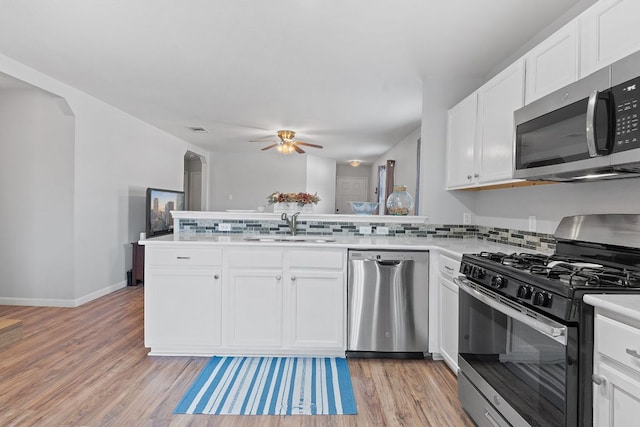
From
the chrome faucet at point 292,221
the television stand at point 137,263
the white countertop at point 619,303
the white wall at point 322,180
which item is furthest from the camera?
the white wall at point 322,180

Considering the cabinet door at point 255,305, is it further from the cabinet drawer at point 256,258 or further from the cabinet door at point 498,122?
the cabinet door at point 498,122

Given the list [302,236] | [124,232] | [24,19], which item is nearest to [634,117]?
[302,236]

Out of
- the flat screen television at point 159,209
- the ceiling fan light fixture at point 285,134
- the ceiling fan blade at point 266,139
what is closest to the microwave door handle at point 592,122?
the ceiling fan light fixture at point 285,134

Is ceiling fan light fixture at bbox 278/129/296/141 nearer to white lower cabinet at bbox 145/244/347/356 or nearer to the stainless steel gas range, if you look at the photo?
white lower cabinet at bbox 145/244/347/356

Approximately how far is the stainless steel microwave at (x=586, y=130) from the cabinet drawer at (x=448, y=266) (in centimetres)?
69

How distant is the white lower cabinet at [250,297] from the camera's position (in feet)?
9.09

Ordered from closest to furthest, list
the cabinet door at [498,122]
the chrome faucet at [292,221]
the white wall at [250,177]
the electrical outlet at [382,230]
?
the cabinet door at [498,122] → the chrome faucet at [292,221] → the electrical outlet at [382,230] → the white wall at [250,177]

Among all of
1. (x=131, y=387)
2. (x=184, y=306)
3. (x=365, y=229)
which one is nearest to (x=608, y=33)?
(x=365, y=229)

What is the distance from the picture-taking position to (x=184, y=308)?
279 centimetres

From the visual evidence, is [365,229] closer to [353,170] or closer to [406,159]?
[406,159]

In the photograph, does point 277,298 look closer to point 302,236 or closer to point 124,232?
point 302,236

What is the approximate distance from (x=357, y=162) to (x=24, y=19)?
27.7 feet

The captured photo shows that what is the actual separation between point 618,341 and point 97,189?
507 cm

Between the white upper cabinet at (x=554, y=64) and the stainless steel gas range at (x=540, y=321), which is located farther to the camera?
the white upper cabinet at (x=554, y=64)
